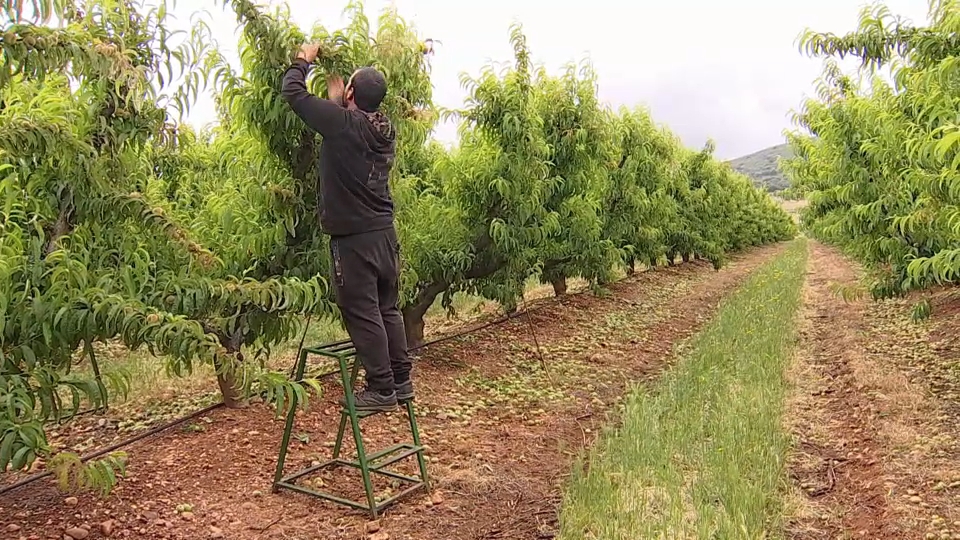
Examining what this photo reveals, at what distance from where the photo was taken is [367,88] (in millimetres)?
4340

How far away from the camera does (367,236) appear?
4.30m

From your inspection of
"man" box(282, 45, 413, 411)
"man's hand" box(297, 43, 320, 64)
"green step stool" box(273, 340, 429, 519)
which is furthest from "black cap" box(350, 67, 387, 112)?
"green step stool" box(273, 340, 429, 519)

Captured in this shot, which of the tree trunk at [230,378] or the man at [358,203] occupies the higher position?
the man at [358,203]

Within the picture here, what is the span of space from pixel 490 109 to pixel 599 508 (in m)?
5.70

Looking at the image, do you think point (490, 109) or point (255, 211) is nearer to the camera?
point (255, 211)

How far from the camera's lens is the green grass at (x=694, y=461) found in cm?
440

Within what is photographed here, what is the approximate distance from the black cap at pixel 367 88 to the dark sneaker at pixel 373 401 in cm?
167

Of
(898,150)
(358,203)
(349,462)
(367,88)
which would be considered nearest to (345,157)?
(358,203)

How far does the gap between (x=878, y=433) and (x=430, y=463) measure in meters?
3.64

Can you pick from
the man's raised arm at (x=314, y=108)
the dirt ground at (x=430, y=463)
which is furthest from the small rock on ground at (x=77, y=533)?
the man's raised arm at (x=314, y=108)

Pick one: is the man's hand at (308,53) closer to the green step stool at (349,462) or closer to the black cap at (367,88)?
the black cap at (367,88)

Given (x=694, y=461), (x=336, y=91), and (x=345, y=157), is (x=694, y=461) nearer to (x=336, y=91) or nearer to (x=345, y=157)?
(x=345, y=157)

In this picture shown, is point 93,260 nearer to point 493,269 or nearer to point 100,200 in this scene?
point 100,200

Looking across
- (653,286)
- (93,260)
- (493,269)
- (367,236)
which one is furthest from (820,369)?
(653,286)
